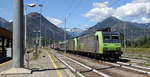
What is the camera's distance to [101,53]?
3422 centimetres

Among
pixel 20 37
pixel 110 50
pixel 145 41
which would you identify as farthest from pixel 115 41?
pixel 145 41

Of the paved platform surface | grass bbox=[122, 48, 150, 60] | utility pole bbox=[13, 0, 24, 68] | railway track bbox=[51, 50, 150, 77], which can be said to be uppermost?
utility pole bbox=[13, 0, 24, 68]

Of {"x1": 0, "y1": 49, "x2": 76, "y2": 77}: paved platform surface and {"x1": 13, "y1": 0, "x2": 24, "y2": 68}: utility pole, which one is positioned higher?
{"x1": 13, "y1": 0, "x2": 24, "y2": 68}: utility pole

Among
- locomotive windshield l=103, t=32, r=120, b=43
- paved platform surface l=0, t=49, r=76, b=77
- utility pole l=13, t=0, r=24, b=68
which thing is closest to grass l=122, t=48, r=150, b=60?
locomotive windshield l=103, t=32, r=120, b=43

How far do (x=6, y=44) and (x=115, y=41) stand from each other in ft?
54.9

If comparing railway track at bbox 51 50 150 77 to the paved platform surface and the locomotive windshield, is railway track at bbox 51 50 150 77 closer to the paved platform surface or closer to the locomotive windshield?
the paved platform surface

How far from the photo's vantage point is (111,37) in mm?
34875

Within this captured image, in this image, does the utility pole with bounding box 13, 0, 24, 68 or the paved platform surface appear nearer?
the paved platform surface

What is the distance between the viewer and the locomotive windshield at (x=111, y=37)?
34.6 m

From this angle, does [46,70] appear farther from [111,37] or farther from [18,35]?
[111,37]

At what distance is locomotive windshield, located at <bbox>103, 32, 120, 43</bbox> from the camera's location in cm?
3462

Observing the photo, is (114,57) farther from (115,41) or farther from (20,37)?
(20,37)

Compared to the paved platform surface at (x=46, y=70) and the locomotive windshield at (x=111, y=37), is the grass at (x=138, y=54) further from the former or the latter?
the paved platform surface at (x=46, y=70)

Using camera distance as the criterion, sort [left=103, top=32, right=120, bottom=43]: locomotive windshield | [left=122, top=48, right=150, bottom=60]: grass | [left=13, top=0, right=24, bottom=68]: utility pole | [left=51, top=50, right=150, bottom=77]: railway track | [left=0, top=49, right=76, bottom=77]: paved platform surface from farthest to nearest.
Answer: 1. [left=122, top=48, right=150, bottom=60]: grass
2. [left=103, top=32, right=120, bottom=43]: locomotive windshield
3. [left=13, top=0, right=24, bottom=68]: utility pole
4. [left=51, top=50, right=150, bottom=77]: railway track
5. [left=0, top=49, right=76, bottom=77]: paved platform surface
